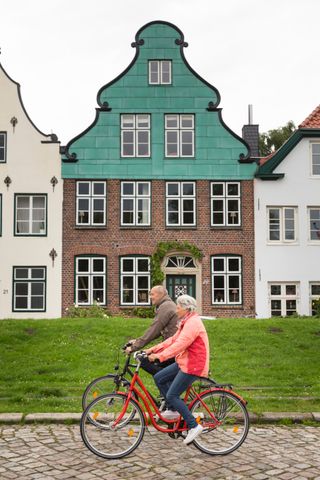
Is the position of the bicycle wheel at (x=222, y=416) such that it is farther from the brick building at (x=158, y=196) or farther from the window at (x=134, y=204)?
the window at (x=134, y=204)

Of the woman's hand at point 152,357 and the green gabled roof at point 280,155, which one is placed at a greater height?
the green gabled roof at point 280,155

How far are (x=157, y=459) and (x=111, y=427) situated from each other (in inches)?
26.2

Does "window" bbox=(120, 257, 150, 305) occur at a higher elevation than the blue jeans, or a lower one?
higher

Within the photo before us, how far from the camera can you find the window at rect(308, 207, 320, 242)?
26.9 meters

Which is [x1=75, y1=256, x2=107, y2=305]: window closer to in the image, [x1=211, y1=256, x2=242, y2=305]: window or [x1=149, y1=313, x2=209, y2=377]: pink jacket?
[x1=211, y1=256, x2=242, y2=305]: window

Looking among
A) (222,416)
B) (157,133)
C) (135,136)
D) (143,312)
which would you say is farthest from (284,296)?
(222,416)

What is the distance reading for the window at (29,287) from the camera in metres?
26.2

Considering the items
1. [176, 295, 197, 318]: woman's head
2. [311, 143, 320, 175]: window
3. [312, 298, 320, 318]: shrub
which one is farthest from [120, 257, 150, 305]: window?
[176, 295, 197, 318]: woman's head

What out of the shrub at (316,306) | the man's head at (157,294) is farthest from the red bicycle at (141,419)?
the shrub at (316,306)

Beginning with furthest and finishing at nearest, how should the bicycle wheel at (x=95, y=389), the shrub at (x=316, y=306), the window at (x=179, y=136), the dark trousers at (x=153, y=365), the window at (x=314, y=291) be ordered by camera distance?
the window at (x=179, y=136), the window at (x=314, y=291), the shrub at (x=316, y=306), the dark trousers at (x=153, y=365), the bicycle wheel at (x=95, y=389)

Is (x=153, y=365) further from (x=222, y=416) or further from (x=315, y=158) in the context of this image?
(x=315, y=158)

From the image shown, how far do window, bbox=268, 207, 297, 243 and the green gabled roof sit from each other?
148 centimetres

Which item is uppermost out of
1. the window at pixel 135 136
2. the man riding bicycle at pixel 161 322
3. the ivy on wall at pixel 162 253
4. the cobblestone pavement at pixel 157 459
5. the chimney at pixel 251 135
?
the chimney at pixel 251 135

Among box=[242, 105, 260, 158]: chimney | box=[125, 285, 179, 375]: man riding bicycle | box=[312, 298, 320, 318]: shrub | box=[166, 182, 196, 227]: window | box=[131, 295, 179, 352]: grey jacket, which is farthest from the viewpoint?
box=[242, 105, 260, 158]: chimney
